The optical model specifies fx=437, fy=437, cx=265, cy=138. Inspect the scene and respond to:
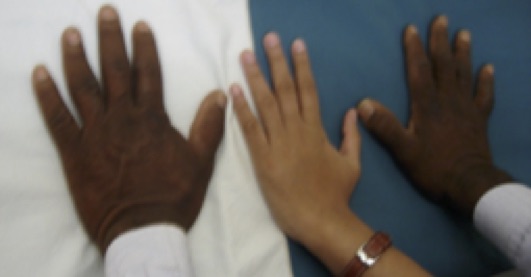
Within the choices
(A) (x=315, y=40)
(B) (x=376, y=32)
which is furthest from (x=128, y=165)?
(B) (x=376, y=32)

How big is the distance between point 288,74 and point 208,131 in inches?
5.9

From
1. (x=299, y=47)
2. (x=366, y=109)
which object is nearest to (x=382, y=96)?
(x=366, y=109)

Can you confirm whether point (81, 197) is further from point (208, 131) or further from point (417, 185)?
point (417, 185)

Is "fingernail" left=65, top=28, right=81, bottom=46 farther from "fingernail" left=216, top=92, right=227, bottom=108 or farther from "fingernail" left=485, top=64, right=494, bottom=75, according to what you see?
"fingernail" left=485, top=64, right=494, bottom=75

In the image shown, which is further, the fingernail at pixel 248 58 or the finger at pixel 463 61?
the finger at pixel 463 61

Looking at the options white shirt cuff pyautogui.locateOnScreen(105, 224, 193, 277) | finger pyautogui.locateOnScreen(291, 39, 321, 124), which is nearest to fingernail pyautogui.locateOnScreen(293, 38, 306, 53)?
finger pyautogui.locateOnScreen(291, 39, 321, 124)

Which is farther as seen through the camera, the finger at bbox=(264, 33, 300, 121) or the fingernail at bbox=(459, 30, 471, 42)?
the fingernail at bbox=(459, 30, 471, 42)

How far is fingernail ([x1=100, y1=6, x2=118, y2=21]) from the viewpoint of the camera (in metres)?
0.59

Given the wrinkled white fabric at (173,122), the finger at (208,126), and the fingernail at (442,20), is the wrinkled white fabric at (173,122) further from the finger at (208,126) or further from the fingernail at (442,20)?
the fingernail at (442,20)

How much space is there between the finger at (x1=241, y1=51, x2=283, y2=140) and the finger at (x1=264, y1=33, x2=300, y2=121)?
0.05ft

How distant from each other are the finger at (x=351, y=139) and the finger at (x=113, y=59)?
329mm

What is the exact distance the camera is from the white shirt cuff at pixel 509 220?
592 mm

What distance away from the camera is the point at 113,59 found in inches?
22.8

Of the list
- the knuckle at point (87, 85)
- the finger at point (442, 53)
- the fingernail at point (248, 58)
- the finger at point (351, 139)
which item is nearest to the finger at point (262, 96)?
the fingernail at point (248, 58)
